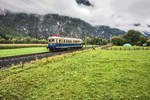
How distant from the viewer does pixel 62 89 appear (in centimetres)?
586

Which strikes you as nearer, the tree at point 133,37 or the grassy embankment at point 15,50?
the grassy embankment at point 15,50

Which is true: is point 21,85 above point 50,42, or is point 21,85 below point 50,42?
below

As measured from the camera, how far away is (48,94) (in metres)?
5.29

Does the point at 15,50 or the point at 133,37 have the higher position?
the point at 133,37

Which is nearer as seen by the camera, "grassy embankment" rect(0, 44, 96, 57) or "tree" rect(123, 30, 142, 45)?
"grassy embankment" rect(0, 44, 96, 57)

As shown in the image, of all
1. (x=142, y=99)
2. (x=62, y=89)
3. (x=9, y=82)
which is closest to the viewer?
(x=142, y=99)

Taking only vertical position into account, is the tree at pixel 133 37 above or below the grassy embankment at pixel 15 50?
above

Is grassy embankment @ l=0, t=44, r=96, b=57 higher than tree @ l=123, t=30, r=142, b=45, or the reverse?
tree @ l=123, t=30, r=142, b=45

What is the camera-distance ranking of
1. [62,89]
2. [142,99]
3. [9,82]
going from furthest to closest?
[9,82]
[62,89]
[142,99]

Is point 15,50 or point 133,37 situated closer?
point 15,50

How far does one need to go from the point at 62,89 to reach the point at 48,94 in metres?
0.92

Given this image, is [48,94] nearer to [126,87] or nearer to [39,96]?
[39,96]

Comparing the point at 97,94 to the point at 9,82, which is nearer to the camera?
the point at 97,94

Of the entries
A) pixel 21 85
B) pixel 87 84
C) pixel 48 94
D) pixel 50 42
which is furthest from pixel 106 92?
pixel 50 42
